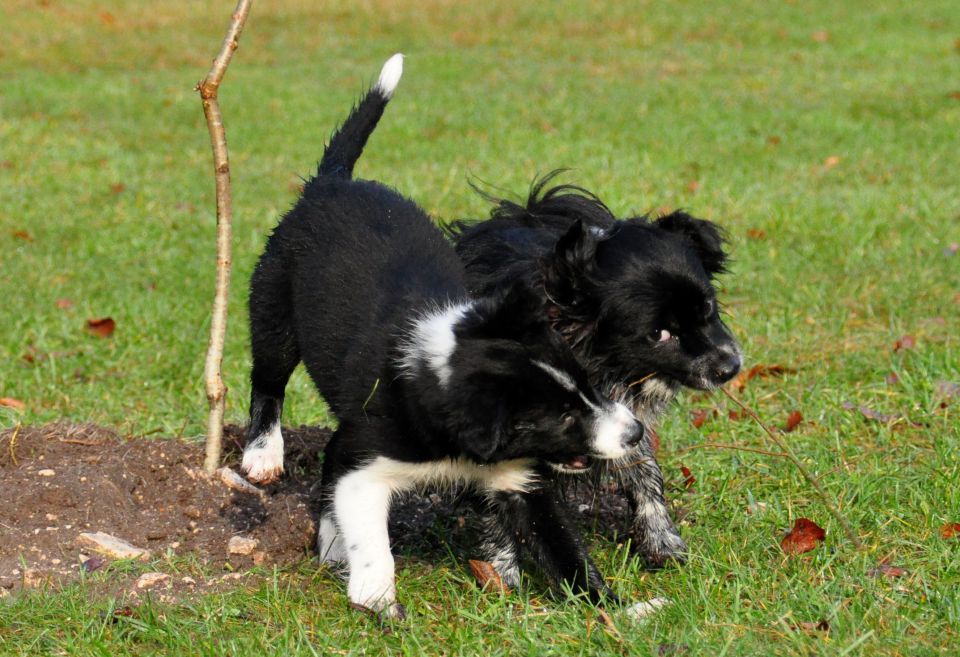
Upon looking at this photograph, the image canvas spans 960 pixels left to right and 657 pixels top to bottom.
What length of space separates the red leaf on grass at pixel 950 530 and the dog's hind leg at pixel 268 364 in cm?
252

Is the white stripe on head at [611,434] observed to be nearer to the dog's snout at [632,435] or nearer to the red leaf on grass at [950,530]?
the dog's snout at [632,435]

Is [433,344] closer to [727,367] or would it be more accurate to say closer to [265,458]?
[727,367]

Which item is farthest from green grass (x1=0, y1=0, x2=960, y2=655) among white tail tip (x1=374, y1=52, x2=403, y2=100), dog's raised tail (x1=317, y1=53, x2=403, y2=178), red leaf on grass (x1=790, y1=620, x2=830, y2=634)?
white tail tip (x1=374, y1=52, x2=403, y2=100)

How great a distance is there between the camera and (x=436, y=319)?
371 cm

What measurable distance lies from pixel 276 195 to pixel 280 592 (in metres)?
7.18

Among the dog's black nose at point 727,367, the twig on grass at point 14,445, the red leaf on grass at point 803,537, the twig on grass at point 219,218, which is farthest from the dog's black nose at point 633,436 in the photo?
the twig on grass at point 14,445

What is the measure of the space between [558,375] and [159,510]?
1751 mm

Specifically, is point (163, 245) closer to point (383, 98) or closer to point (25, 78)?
point (383, 98)

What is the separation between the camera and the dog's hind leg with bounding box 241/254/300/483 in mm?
4691

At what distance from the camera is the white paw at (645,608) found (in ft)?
11.5

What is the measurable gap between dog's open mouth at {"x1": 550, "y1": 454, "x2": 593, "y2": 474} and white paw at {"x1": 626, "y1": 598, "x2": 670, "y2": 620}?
46cm

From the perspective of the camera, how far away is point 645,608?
A: 360 centimetres

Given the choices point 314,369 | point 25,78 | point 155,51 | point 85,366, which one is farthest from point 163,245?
point 155,51

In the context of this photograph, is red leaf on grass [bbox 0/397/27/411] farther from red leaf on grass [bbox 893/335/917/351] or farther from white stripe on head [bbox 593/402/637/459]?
red leaf on grass [bbox 893/335/917/351]
